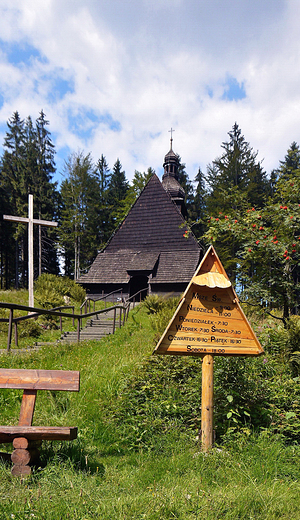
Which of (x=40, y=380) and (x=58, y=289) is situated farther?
(x=58, y=289)

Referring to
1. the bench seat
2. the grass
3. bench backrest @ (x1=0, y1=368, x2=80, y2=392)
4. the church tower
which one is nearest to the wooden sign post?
the grass

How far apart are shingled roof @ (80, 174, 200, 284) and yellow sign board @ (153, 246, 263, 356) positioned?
15622 millimetres

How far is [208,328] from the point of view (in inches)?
A: 161

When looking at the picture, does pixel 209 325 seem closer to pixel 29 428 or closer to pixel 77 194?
pixel 29 428

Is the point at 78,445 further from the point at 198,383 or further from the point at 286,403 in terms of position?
the point at 286,403

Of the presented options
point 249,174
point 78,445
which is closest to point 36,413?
point 78,445

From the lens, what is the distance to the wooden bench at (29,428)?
2.97 m

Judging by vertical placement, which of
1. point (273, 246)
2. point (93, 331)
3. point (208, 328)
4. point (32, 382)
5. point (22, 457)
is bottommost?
point (93, 331)

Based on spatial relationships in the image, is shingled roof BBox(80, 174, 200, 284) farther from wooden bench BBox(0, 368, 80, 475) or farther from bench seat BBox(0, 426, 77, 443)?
bench seat BBox(0, 426, 77, 443)

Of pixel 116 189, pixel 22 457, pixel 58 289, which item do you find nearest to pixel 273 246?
pixel 22 457

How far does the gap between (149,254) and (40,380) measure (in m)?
18.8

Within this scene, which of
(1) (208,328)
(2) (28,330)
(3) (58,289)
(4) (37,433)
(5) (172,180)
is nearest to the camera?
(4) (37,433)

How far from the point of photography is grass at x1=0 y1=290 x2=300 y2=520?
2.44 metres

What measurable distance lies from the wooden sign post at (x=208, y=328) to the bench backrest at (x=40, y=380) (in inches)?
42.6
